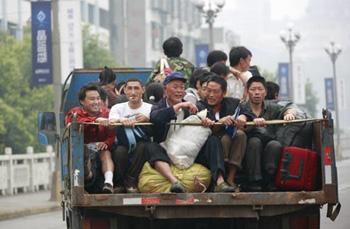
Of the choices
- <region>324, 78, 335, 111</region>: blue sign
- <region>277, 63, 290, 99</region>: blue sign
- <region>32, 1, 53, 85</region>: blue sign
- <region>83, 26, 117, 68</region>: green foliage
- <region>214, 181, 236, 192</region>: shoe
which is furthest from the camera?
<region>324, 78, 335, 111</region>: blue sign

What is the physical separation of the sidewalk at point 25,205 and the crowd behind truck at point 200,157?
14254 millimetres

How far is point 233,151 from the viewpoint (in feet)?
30.9

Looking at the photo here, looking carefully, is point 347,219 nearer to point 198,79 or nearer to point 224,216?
point 198,79

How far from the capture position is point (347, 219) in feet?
58.2

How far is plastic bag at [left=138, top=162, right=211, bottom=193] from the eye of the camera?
927 cm

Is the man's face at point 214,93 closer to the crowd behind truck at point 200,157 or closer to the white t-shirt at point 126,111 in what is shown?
the crowd behind truck at point 200,157

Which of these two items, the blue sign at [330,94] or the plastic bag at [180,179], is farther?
the blue sign at [330,94]

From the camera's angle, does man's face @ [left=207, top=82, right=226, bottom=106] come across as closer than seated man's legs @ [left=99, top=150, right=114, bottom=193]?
No

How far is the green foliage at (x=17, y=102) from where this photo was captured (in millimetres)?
40781

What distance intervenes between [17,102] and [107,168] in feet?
113

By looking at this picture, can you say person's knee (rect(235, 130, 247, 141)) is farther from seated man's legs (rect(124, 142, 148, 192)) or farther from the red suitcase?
seated man's legs (rect(124, 142, 148, 192))

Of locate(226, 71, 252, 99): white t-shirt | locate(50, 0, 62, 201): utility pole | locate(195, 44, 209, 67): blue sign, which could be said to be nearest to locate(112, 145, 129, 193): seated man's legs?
locate(226, 71, 252, 99): white t-shirt

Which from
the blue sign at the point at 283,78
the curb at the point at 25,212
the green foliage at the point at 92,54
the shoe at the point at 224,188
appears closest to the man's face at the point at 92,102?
the shoe at the point at 224,188

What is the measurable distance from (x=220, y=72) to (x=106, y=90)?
1.37 meters
